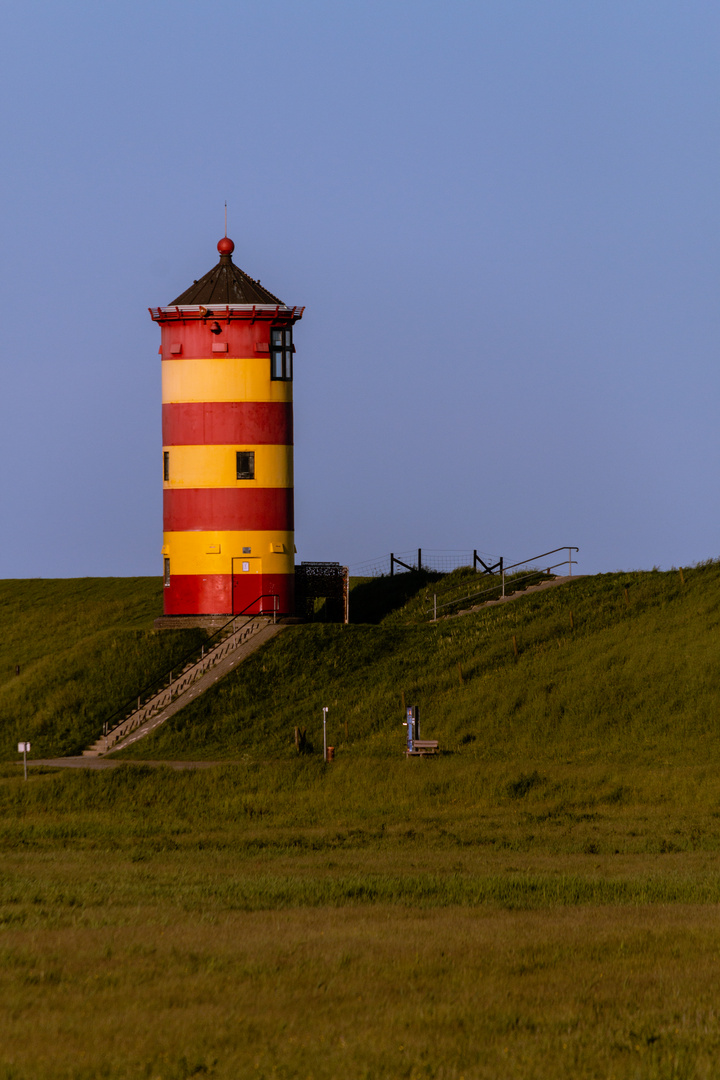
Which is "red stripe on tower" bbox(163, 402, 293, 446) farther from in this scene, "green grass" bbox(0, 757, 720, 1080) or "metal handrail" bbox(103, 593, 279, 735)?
"green grass" bbox(0, 757, 720, 1080)

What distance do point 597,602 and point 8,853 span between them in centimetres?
2931

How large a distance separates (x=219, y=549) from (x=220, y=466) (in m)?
3.07

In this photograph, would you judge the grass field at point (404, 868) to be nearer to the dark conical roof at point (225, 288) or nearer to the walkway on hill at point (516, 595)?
the walkway on hill at point (516, 595)

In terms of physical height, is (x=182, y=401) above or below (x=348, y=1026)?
above

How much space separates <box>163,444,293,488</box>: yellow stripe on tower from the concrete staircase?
16.9 ft

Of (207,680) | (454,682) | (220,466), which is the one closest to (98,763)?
(207,680)

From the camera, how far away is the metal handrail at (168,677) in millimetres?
47750

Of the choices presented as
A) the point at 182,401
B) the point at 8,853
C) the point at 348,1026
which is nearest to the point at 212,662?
the point at 182,401

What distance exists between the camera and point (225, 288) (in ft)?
180

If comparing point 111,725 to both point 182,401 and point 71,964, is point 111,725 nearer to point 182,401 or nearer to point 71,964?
point 182,401

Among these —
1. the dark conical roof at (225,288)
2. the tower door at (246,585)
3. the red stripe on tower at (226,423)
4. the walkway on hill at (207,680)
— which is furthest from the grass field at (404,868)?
the dark conical roof at (225,288)

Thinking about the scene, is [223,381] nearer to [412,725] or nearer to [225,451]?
[225,451]

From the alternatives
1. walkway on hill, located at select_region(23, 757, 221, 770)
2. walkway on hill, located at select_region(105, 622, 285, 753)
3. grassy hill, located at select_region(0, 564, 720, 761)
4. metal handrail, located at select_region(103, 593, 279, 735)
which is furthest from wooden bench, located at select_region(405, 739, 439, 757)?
metal handrail, located at select_region(103, 593, 279, 735)

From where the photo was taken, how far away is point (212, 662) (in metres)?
50.5
